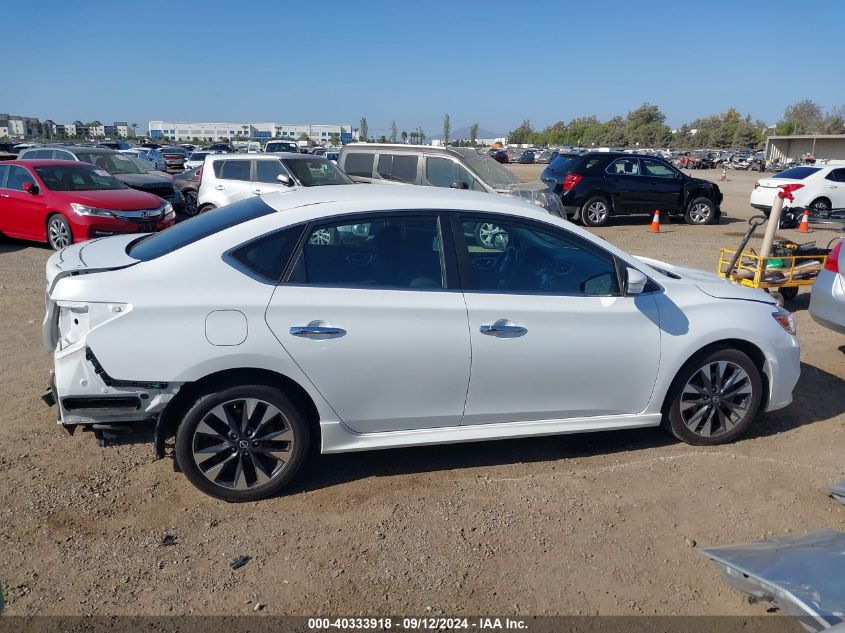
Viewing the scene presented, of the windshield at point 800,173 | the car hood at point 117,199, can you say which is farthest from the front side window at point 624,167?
the car hood at point 117,199

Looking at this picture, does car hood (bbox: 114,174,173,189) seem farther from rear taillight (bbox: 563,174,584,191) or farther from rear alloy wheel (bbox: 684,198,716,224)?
rear alloy wheel (bbox: 684,198,716,224)

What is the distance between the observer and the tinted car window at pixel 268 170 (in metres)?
12.2

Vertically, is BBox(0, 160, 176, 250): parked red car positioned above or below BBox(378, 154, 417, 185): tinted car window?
below

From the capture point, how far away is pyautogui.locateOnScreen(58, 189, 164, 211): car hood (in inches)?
423

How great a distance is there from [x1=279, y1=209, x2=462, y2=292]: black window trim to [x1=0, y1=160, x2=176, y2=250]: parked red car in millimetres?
8055

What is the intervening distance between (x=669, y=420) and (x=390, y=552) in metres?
2.10

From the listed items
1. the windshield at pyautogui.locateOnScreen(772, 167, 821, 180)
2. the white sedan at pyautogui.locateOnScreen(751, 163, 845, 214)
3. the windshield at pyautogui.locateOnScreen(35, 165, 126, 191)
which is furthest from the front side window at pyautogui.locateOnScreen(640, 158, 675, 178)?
the windshield at pyautogui.locateOnScreen(35, 165, 126, 191)

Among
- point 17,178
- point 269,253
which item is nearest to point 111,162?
point 17,178

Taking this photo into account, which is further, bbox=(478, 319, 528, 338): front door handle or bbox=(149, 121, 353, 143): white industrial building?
bbox=(149, 121, 353, 143): white industrial building

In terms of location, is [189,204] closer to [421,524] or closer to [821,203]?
[421,524]

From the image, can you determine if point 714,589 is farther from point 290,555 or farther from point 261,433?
point 261,433

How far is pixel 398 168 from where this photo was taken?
12086 mm

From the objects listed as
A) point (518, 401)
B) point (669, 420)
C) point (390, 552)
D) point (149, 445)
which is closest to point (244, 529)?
point (390, 552)

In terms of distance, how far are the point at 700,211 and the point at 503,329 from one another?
14997 millimetres
